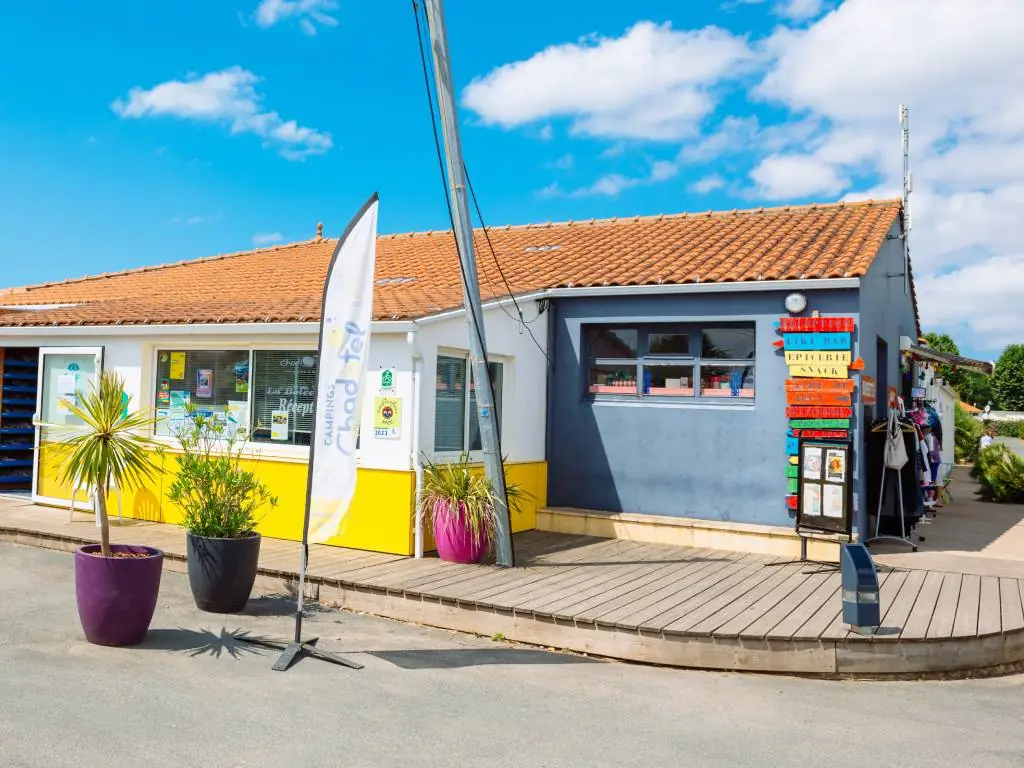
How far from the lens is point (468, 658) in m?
6.09

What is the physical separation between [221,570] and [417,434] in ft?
8.18

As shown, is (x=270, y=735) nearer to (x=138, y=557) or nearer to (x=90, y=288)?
(x=138, y=557)

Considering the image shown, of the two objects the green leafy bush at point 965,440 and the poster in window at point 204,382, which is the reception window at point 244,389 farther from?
the green leafy bush at point 965,440

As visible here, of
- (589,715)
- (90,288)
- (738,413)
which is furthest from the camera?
(90,288)

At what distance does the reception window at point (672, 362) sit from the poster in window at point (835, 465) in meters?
1.43

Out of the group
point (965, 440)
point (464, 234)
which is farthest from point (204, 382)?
point (965, 440)

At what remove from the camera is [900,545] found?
10.1m

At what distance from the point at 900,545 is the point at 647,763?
23.3 ft

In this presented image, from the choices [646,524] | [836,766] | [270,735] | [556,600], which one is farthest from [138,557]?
[646,524]

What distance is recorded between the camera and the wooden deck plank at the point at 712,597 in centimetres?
629

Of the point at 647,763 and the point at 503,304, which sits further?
the point at 503,304

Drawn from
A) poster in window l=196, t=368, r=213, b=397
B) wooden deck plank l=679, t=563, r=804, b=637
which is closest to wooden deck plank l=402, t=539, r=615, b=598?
wooden deck plank l=679, t=563, r=804, b=637

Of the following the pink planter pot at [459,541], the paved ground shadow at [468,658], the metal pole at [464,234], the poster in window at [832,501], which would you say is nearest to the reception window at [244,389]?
the pink planter pot at [459,541]

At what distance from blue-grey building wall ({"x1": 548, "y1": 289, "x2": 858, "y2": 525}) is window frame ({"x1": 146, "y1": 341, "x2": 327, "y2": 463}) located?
10.1 feet
